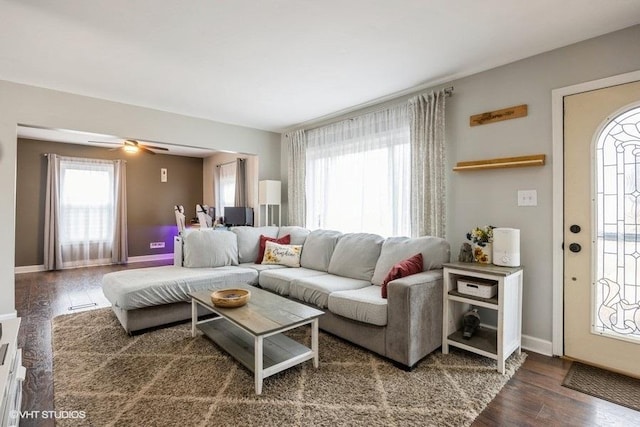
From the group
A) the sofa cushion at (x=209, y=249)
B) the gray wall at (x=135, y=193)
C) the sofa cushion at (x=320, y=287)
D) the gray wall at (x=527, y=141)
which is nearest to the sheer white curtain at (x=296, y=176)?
the sofa cushion at (x=209, y=249)

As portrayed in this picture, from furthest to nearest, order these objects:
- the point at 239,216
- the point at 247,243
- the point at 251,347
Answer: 1. the point at 239,216
2. the point at 247,243
3. the point at 251,347

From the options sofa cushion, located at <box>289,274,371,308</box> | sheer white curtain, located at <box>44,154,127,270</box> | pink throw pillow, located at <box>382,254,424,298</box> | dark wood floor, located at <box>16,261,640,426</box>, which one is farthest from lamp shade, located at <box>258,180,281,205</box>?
sheer white curtain, located at <box>44,154,127,270</box>

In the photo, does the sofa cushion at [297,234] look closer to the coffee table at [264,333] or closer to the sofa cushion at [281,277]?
Answer: the sofa cushion at [281,277]

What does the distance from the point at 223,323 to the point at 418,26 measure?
2.87 meters

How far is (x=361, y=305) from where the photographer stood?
246 cm

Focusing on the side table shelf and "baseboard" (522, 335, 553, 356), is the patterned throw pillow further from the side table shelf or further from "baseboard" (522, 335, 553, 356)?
"baseboard" (522, 335, 553, 356)

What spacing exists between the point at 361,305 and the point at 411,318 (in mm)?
401

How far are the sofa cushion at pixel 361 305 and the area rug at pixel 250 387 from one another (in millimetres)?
311

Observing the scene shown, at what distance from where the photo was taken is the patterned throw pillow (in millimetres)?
3904

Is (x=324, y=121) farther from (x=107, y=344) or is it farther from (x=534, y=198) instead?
(x=107, y=344)

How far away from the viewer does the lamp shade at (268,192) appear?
193 inches

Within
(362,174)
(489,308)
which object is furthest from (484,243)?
(362,174)

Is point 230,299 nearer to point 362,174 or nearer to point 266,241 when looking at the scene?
point 266,241

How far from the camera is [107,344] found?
8.77 ft
